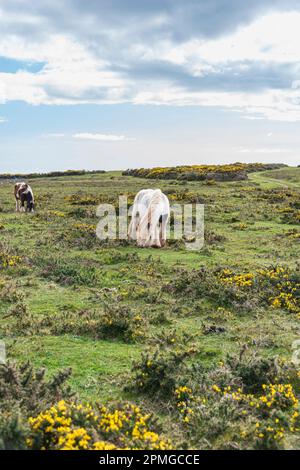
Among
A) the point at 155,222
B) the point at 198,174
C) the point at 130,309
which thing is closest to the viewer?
the point at 130,309

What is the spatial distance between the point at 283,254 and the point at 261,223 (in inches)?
315

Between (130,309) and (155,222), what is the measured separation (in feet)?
24.4

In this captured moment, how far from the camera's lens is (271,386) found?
6.98 metres

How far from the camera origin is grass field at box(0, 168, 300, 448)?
24.2 feet

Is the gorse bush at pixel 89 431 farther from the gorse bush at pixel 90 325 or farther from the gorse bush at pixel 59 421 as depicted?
the gorse bush at pixel 90 325

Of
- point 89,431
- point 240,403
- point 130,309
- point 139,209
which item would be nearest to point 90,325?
point 130,309

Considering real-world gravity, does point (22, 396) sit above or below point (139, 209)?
below

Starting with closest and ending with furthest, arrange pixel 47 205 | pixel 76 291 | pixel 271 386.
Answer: pixel 271 386, pixel 76 291, pixel 47 205

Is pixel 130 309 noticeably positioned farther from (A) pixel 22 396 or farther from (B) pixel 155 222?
(B) pixel 155 222

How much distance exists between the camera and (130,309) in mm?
9906

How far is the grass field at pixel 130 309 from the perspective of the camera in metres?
7.39

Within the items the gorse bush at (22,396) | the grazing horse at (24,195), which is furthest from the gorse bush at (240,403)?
the grazing horse at (24,195)
